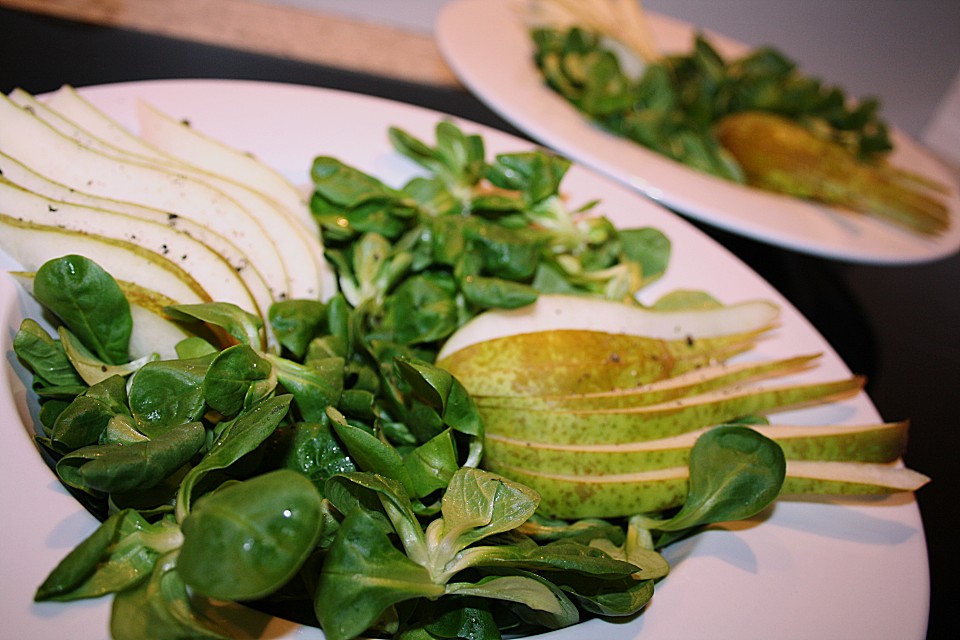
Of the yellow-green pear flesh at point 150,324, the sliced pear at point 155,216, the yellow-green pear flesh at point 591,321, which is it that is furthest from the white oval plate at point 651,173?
A: the yellow-green pear flesh at point 150,324

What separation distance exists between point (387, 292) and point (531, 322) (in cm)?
21

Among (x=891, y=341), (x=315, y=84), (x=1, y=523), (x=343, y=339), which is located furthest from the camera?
(x=315, y=84)

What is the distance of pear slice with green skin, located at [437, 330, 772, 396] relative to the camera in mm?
825

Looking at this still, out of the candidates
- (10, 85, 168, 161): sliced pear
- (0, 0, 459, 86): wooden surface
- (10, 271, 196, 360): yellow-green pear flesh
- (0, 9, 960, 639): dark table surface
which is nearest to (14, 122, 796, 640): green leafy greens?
(10, 271, 196, 360): yellow-green pear flesh

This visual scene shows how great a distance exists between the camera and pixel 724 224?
1.31 m

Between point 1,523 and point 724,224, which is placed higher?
point 724,224

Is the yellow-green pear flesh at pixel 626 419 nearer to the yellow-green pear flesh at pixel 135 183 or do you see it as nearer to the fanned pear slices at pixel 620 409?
the fanned pear slices at pixel 620 409

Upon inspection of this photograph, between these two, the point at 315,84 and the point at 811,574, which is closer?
the point at 811,574

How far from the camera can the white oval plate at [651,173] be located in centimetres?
133

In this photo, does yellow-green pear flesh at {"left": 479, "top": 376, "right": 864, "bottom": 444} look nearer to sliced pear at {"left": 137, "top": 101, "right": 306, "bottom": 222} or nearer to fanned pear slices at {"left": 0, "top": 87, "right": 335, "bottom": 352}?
fanned pear slices at {"left": 0, "top": 87, "right": 335, "bottom": 352}

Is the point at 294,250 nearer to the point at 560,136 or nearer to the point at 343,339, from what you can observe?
the point at 343,339

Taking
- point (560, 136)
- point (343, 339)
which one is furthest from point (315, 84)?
point (343, 339)

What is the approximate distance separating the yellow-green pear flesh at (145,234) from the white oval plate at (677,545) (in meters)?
0.06

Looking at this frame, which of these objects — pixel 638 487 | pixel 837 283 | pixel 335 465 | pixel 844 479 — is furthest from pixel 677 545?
pixel 837 283
